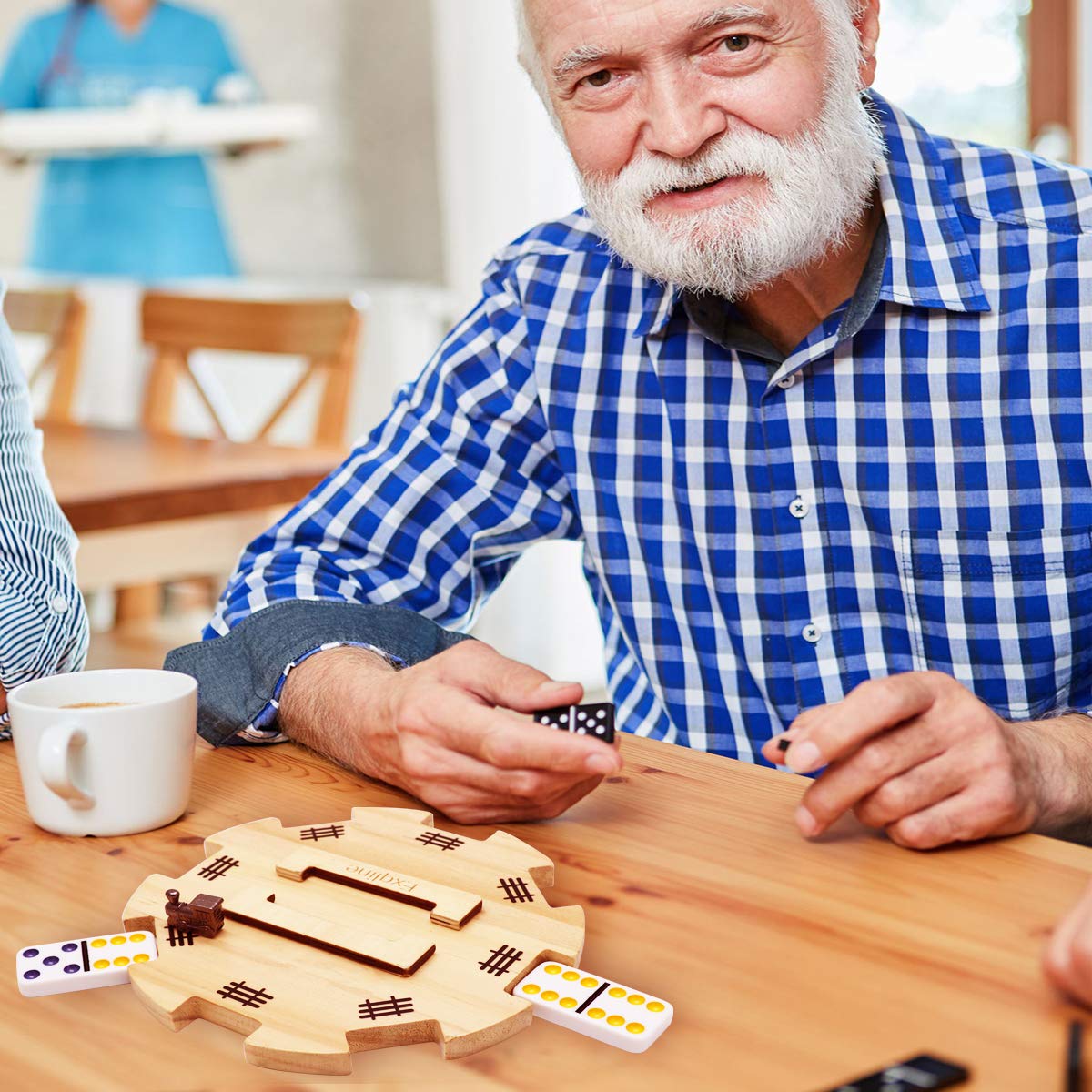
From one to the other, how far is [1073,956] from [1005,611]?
585mm

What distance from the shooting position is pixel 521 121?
3.11 meters

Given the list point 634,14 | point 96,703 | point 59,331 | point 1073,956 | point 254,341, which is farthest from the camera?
point 59,331

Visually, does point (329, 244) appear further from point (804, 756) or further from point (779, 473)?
point (804, 756)

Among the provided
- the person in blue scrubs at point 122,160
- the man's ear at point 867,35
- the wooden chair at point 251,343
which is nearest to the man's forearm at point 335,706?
A: the man's ear at point 867,35

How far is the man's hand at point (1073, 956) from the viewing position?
0.59 m

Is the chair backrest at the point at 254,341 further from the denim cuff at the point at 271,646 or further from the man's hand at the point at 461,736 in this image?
the man's hand at the point at 461,736

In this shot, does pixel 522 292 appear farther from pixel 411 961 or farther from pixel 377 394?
pixel 377 394

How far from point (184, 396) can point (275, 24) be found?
1036 millimetres

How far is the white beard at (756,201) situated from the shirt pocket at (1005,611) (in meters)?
0.25

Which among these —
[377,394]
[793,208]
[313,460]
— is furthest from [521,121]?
[793,208]

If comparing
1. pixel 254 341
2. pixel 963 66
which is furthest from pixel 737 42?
pixel 963 66

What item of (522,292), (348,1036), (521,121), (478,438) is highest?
(521,121)

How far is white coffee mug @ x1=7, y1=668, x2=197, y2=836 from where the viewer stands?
2.60ft

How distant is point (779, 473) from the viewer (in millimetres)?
1183
